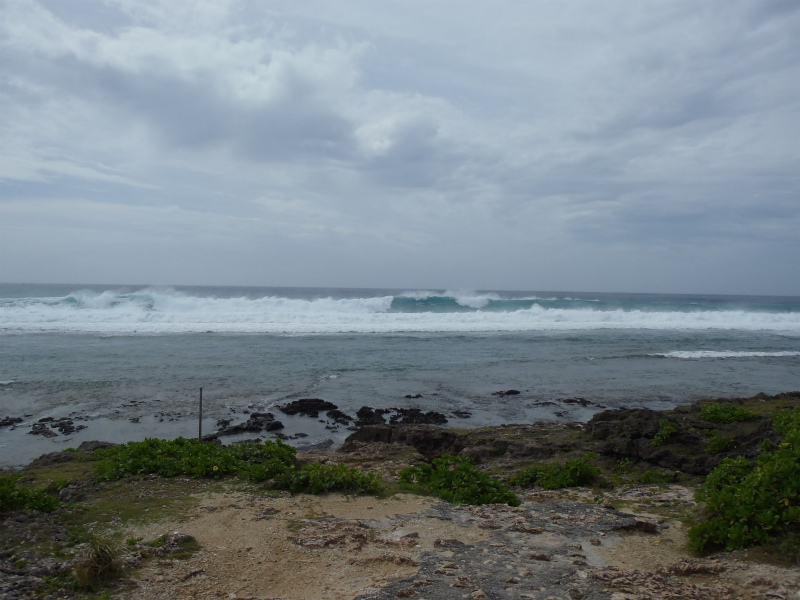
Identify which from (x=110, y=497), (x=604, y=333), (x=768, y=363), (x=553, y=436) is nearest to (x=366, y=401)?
(x=553, y=436)

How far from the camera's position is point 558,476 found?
6957mm

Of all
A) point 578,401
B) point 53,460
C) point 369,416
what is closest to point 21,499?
point 53,460

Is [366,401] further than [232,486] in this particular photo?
Yes

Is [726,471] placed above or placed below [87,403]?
above

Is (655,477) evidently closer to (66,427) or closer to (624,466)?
(624,466)

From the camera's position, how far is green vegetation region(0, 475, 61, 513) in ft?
16.2

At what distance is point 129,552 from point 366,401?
9912 millimetres

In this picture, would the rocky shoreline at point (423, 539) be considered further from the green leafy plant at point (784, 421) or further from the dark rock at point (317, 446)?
the dark rock at point (317, 446)

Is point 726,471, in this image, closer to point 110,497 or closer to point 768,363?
point 110,497

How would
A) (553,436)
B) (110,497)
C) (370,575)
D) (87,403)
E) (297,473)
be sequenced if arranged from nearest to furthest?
(370,575) → (110,497) → (297,473) → (553,436) → (87,403)

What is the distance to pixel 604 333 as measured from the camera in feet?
103

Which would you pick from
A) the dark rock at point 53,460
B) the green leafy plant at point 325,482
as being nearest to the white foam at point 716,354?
the green leafy plant at point 325,482

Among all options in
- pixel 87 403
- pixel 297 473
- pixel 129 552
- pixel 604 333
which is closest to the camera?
pixel 129 552

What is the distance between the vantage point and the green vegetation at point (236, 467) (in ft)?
20.2
